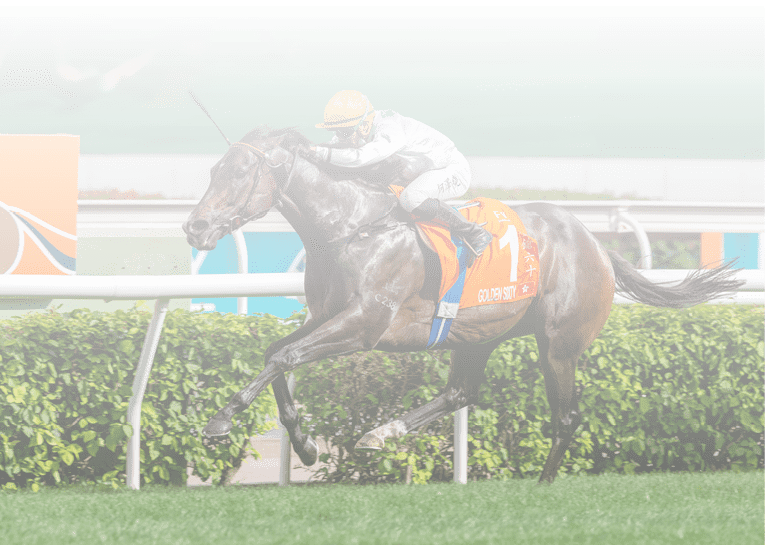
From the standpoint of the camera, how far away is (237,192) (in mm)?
2814

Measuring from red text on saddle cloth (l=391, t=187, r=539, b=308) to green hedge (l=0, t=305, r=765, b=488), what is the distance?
0.57m

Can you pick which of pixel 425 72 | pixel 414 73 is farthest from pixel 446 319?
pixel 425 72

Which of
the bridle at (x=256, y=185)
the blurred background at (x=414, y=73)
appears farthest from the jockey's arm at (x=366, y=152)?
the blurred background at (x=414, y=73)

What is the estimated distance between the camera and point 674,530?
8.04 ft

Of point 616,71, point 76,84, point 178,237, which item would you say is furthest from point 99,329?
point 616,71

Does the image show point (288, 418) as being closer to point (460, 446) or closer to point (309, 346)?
point (309, 346)

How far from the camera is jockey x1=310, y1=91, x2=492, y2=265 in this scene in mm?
2943

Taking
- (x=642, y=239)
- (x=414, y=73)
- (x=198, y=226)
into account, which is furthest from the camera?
(x=414, y=73)

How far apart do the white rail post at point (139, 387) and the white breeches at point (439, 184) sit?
3.35 ft

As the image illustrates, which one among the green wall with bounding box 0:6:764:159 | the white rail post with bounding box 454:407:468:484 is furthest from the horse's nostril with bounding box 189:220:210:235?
the green wall with bounding box 0:6:764:159

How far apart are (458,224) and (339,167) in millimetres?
478

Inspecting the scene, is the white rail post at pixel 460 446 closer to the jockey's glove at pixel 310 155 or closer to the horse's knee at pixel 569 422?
the horse's knee at pixel 569 422

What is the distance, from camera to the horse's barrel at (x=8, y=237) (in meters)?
7.30

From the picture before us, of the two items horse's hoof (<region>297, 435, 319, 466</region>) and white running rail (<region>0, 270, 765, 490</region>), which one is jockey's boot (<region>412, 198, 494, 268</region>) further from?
horse's hoof (<region>297, 435, 319, 466</region>)
